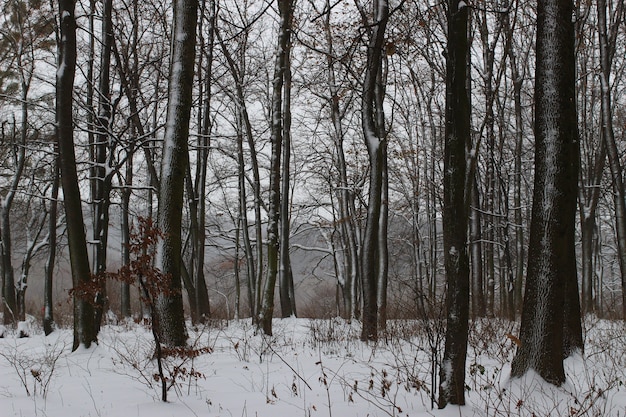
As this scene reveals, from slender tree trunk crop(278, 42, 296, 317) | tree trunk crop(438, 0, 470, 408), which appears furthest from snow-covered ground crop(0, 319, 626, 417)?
slender tree trunk crop(278, 42, 296, 317)

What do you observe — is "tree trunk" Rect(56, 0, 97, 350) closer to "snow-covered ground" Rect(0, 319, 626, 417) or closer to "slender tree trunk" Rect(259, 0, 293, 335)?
"snow-covered ground" Rect(0, 319, 626, 417)

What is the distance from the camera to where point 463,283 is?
12.2 feet

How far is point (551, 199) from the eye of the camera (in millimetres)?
4555

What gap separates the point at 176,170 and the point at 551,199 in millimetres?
4638

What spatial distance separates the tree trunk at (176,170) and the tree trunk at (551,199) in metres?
4.16

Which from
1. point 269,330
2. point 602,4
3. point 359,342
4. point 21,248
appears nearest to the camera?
point 359,342

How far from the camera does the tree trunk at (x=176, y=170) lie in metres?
6.62

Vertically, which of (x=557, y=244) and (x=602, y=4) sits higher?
(x=602, y=4)

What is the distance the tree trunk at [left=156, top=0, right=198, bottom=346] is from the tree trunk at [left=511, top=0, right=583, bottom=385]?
4.16m

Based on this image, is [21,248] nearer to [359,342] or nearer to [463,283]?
[359,342]

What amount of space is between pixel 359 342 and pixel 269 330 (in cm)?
176

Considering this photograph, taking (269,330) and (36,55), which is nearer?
(269,330)

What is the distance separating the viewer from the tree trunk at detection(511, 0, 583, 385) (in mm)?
4461

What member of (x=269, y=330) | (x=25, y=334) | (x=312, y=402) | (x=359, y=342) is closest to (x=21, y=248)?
(x=25, y=334)
